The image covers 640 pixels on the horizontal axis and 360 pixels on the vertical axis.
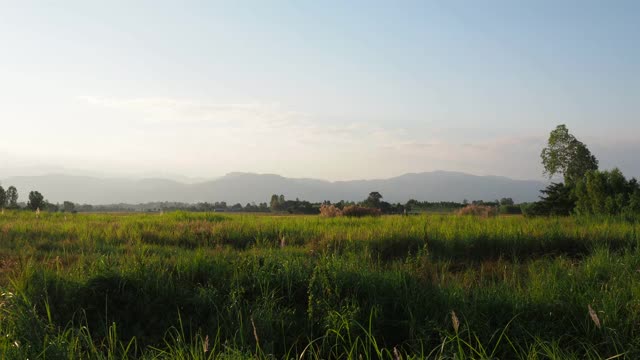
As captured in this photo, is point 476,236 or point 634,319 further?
point 476,236

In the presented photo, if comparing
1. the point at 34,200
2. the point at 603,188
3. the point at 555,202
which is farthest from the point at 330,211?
the point at 34,200

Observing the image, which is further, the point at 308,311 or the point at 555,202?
the point at 555,202

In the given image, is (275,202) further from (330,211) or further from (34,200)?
(330,211)

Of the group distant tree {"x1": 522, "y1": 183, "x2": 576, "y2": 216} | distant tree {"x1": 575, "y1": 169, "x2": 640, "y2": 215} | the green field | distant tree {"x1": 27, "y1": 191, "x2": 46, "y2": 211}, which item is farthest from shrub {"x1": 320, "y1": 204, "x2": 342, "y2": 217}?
distant tree {"x1": 27, "y1": 191, "x2": 46, "y2": 211}


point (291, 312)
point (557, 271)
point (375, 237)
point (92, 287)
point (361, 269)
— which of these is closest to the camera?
point (291, 312)

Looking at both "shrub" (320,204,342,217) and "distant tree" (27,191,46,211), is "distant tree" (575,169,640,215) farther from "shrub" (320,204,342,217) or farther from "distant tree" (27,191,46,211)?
"distant tree" (27,191,46,211)

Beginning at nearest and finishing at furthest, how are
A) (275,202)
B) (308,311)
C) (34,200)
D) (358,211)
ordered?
1. (308,311)
2. (358,211)
3. (34,200)
4. (275,202)

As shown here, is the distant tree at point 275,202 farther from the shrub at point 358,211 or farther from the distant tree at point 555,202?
the shrub at point 358,211

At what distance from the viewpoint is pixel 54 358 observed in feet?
12.5

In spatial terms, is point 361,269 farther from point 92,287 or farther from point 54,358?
point 54,358

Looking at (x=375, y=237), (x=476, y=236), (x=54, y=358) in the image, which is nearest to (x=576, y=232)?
(x=476, y=236)

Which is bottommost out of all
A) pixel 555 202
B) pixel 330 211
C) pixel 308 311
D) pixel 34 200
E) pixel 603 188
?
pixel 308 311

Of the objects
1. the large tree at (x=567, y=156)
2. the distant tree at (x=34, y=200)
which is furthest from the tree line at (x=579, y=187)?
the distant tree at (x=34, y=200)

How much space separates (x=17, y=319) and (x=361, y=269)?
354 centimetres
